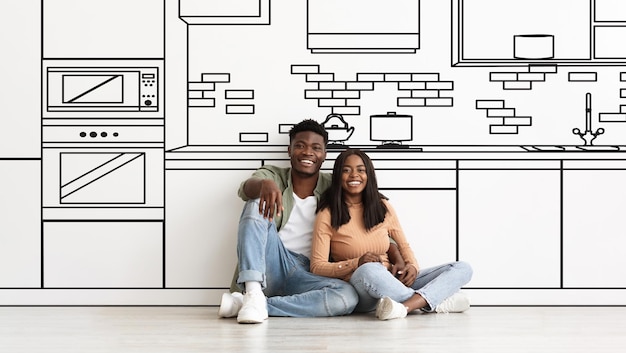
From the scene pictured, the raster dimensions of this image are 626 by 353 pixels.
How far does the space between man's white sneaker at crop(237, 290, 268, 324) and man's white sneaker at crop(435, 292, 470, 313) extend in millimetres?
801

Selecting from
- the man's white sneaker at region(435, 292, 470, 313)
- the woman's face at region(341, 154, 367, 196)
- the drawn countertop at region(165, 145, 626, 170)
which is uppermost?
the drawn countertop at region(165, 145, 626, 170)

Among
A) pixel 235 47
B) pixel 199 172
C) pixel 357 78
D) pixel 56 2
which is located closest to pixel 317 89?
pixel 357 78

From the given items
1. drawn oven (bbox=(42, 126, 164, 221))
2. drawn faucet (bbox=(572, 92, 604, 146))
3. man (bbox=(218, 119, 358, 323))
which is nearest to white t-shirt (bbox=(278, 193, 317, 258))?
man (bbox=(218, 119, 358, 323))

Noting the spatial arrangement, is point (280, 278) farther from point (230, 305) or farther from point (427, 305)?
point (427, 305)

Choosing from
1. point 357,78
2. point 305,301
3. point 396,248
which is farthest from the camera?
point 357,78

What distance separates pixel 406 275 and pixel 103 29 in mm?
1899

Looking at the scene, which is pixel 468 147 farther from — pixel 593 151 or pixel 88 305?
pixel 88 305

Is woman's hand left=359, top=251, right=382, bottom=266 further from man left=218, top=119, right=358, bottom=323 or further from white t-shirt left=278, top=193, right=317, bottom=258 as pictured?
white t-shirt left=278, top=193, right=317, bottom=258

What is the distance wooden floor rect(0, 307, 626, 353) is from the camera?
9.23 ft

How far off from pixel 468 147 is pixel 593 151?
61cm

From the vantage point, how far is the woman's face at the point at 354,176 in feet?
12.0

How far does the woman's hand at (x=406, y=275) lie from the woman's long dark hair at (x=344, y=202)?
0.80 feet

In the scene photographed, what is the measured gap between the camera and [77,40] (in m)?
3.92

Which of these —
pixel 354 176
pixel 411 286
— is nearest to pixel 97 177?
pixel 354 176
